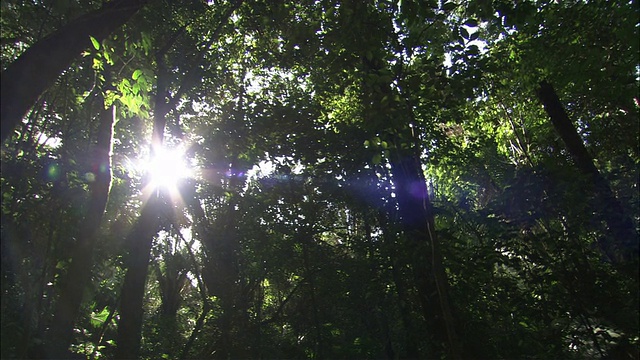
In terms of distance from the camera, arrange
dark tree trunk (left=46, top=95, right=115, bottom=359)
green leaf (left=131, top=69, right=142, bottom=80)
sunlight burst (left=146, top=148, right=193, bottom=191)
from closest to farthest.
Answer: green leaf (left=131, top=69, right=142, bottom=80)
dark tree trunk (left=46, top=95, right=115, bottom=359)
sunlight burst (left=146, top=148, right=193, bottom=191)

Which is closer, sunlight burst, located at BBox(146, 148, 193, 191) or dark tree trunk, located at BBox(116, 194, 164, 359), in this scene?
dark tree trunk, located at BBox(116, 194, 164, 359)

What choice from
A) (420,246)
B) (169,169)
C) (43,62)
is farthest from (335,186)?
(169,169)

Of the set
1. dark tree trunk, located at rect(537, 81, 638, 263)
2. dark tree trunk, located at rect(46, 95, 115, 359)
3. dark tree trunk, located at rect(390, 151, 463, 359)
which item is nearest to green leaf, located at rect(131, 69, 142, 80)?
dark tree trunk, located at rect(46, 95, 115, 359)

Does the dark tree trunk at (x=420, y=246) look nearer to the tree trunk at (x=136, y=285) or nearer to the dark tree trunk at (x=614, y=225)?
the dark tree trunk at (x=614, y=225)

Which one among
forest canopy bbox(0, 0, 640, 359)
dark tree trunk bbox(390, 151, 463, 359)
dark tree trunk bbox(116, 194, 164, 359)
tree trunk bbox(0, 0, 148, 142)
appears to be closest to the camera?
tree trunk bbox(0, 0, 148, 142)

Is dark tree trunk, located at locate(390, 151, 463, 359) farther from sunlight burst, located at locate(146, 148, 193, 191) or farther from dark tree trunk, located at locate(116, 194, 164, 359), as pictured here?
sunlight burst, located at locate(146, 148, 193, 191)

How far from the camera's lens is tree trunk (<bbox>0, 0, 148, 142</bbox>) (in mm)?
2191

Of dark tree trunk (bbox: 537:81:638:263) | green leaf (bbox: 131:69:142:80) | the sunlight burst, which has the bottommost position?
dark tree trunk (bbox: 537:81:638:263)

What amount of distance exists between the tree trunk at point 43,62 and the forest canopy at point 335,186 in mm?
11

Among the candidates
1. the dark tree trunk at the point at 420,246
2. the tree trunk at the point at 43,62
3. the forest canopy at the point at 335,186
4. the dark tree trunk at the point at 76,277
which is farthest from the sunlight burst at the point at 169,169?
the tree trunk at the point at 43,62

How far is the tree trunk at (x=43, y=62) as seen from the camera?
86.3 inches

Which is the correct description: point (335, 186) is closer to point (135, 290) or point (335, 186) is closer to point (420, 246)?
point (420, 246)

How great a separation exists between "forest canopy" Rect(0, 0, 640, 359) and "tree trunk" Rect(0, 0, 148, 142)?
1 cm

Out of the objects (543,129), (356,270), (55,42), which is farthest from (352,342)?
(543,129)
